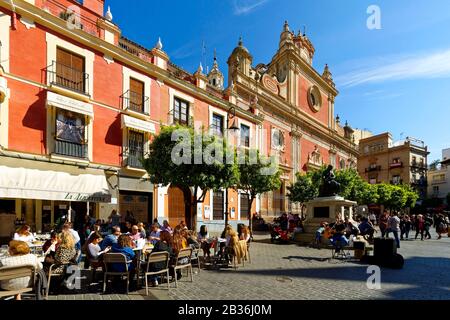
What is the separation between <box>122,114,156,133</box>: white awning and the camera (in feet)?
49.9

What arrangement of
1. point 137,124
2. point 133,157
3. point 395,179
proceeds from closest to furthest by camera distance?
point 137,124 < point 133,157 < point 395,179

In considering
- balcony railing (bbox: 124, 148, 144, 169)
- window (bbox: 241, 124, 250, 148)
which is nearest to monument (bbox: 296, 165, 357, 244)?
window (bbox: 241, 124, 250, 148)

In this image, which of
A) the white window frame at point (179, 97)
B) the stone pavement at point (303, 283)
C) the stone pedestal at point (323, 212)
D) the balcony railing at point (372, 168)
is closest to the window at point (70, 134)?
the white window frame at point (179, 97)

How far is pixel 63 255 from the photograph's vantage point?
6.13 meters

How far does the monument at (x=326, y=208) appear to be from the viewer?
14953 millimetres

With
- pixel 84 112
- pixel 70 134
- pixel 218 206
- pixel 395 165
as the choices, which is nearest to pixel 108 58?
pixel 84 112

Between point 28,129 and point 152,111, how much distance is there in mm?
6397

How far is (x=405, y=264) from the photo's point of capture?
10023mm

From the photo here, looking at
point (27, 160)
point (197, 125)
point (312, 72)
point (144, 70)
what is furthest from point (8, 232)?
point (312, 72)

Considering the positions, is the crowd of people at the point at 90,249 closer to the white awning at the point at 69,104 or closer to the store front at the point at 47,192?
the store front at the point at 47,192

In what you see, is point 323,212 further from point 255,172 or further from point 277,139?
point 277,139

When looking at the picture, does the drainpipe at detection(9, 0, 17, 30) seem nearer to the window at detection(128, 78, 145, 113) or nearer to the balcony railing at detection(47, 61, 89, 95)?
the balcony railing at detection(47, 61, 89, 95)

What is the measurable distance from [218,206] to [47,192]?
11691 mm
